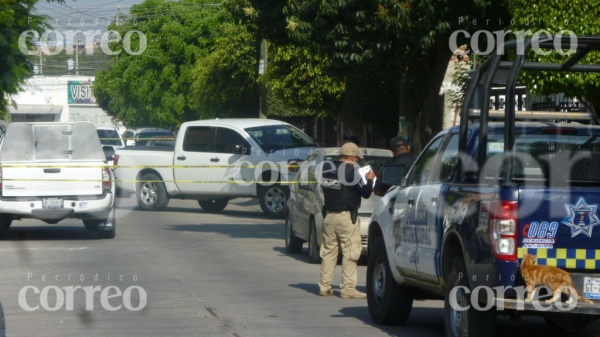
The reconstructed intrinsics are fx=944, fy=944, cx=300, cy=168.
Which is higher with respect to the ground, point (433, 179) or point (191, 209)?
point (433, 179)

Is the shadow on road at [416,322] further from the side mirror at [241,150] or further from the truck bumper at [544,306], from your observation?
the side mirror at [241,150]

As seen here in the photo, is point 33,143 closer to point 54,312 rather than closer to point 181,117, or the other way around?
point 54,312

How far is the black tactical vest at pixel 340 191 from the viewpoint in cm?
1108

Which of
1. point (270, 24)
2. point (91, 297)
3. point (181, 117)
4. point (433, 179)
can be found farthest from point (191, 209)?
point (181, 117)

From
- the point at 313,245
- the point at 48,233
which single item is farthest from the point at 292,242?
the point at 48,233

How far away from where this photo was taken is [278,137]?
22406 millimetres

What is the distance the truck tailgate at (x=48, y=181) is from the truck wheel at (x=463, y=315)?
10332 millimetres

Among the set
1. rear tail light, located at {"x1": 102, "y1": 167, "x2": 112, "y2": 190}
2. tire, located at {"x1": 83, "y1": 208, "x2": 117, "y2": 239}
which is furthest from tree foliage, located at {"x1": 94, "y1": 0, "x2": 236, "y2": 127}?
rear tail light, located at {"x1": 102, "y1": 167, "x2": 112, "y2": 190}

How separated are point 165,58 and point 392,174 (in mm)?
54286

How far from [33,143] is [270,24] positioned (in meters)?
5.23

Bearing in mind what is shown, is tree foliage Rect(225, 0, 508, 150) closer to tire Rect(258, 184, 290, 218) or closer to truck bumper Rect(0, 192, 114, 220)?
truck bumper Rect(0, 192, 114, 220)

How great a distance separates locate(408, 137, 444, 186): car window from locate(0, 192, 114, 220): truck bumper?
881cm

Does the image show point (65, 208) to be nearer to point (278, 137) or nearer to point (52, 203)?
point (52, 203)

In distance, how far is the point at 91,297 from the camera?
10680 millimetres
